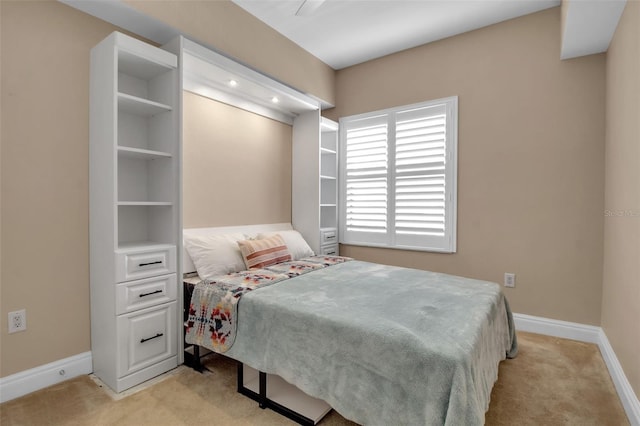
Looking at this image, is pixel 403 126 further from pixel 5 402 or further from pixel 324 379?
pixel 5 402

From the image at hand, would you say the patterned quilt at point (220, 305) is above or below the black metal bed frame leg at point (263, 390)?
above

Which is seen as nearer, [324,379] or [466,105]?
[324,379]

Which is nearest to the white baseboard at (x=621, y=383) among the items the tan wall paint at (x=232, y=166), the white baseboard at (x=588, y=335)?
the white baseboard at (x=588, y=335)

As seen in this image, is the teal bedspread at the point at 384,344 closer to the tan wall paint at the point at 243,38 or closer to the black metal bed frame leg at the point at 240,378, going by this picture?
the black metal bed frame leg at the point at 240,378

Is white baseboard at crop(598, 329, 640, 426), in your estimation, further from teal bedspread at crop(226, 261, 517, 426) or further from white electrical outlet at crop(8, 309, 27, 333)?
white electrical outlet at crop(8, 309, 27, 333)

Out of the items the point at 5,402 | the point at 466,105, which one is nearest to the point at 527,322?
the point at 466,105

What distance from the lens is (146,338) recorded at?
A: 2164 millimetres

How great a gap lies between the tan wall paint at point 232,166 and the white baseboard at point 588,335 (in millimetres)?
2680

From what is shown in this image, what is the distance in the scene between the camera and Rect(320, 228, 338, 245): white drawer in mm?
3828

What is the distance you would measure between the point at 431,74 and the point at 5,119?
3558mm

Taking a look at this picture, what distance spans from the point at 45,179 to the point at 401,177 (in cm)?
311

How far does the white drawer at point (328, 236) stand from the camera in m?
3.83

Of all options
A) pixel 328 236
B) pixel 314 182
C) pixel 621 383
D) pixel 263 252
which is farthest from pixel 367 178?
pixel 621 383

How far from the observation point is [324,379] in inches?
62.9
